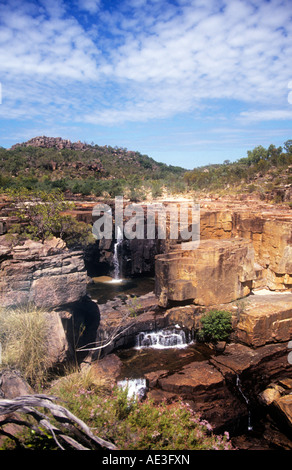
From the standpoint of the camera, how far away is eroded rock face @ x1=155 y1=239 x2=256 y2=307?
10570mm

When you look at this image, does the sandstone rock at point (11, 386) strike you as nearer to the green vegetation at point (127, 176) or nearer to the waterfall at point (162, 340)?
the waterfall at point (162, 340)

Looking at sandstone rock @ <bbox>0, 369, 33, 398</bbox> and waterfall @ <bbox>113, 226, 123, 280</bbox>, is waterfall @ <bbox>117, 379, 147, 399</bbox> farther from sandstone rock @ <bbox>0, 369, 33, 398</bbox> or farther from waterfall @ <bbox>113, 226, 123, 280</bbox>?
waterfall @ <bbox>113, 226, 123, 280</bbox>

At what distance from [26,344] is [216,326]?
6009 mm

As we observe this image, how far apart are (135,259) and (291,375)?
38.7ft

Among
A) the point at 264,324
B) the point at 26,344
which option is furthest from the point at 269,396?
the point at 26,344

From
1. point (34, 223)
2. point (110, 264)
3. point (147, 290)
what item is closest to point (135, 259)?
point (110, 264)

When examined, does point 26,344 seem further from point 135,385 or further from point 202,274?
point 202,274

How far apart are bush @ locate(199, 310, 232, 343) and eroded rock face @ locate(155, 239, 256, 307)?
0.84 m

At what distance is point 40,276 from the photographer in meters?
7.86

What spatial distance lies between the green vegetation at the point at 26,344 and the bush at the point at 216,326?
5455mm

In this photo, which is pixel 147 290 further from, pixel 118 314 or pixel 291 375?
pixel 291 375
